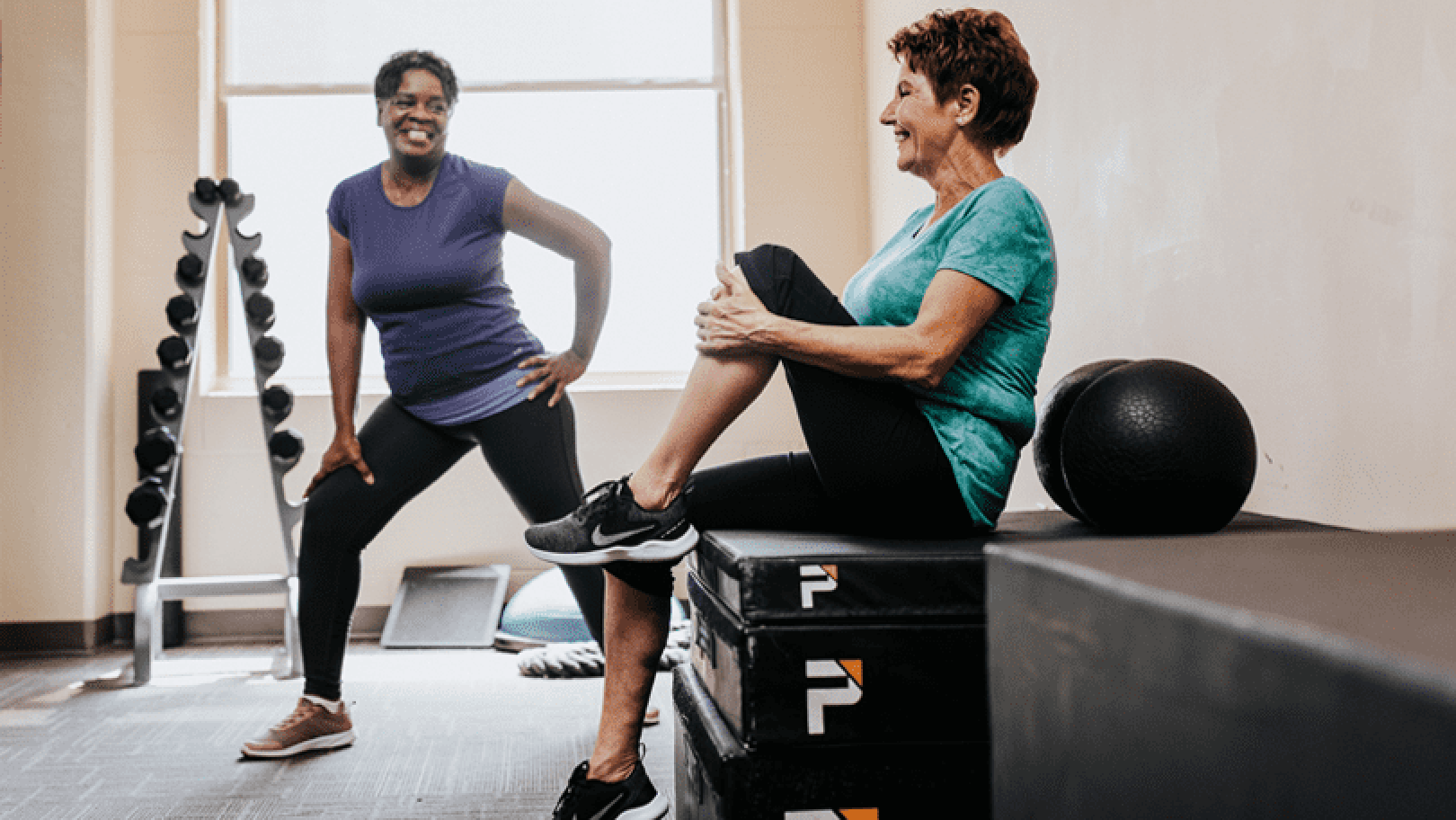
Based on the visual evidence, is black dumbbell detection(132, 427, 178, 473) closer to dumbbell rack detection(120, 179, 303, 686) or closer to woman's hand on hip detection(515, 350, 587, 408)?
dumbbell rack detection(120, 179, 303, 686)

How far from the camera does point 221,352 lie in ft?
13.3

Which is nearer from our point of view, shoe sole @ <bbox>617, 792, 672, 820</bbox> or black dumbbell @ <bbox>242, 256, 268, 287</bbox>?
shoe sole @ <bbox>617, 792, 672, 820</bbox>

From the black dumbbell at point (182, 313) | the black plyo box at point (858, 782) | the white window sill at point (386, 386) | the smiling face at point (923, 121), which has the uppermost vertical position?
the smiling face at point (923, 121)

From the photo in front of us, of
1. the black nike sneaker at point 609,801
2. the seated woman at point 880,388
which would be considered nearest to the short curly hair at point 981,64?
the seated woman at point 880,388

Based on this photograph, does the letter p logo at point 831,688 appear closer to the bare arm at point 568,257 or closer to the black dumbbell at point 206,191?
the bare arm at point 568,257

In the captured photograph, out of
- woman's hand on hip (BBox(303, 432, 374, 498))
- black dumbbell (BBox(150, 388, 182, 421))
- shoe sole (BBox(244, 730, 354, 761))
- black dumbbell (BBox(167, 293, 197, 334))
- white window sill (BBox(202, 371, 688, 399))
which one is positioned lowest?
shoe sole (BBox(244, 730, 354, 761))

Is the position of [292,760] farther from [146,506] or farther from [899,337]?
[899,337]

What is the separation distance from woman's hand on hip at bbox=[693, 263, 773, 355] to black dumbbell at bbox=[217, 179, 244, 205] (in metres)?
2.40

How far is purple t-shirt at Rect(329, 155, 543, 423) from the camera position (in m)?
2.23

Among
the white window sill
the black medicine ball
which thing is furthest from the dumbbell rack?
the black medicine ball

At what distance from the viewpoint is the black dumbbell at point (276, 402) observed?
3215 mm

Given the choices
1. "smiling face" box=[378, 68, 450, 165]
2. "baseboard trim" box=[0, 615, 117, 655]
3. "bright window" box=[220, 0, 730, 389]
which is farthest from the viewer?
"bright window" box=[220, 0, 730, 389]

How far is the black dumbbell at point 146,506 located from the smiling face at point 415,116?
1492 millimetres

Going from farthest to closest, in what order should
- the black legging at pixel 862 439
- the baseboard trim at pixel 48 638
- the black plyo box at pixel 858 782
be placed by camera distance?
the baseboard trim at pixel 48 638 < the black legging at pixel 862 439 < the black plyo box at pixel 858 782
